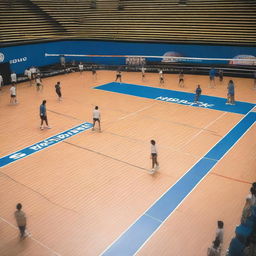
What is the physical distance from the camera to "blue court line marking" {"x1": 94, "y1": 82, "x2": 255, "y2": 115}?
18031mm

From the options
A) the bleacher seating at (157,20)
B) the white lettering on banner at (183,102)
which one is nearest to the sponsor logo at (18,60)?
the bleacher seating at (157,20)

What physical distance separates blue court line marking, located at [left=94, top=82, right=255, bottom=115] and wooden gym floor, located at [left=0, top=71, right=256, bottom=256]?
949 mm

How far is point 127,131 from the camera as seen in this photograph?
48.8 feet

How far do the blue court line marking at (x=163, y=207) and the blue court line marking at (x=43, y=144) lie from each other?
20.5 ft

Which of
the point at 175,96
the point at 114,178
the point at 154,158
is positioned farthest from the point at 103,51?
the point at 114,178

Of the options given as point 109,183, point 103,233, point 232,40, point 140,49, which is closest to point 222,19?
point 232,40

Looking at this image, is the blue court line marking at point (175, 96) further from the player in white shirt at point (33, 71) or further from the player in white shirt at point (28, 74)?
the player in white shirt at point (33, 71)

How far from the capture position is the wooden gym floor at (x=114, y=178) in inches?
316

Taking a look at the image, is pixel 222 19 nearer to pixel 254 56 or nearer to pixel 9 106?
pixel 254 56

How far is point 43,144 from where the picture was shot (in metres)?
13.6

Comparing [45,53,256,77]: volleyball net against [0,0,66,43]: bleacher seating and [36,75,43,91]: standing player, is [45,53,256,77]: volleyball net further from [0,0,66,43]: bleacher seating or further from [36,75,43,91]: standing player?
[36,75,43,91]: standing player

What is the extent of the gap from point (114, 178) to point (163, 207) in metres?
2.32

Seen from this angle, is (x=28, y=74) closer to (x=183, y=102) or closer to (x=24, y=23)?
(x=24, y=23)

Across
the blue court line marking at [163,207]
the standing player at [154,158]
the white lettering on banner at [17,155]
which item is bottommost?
the blue court line marking at [163,207]
